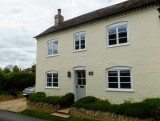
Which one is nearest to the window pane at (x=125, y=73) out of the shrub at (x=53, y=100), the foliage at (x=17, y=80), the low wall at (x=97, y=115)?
the low wall at (x=97, y=115)

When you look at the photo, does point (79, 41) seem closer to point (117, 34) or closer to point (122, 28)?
point (117, 34)

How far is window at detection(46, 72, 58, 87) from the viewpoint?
66.8 ft

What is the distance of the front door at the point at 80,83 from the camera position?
712 inches

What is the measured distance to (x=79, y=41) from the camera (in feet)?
60.1

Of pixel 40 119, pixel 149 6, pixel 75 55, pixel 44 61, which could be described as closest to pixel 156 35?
pixel 149 6

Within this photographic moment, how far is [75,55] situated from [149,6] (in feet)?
23.8

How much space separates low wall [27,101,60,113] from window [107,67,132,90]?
444 centimetres

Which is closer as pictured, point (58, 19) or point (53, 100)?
point (53, 100)

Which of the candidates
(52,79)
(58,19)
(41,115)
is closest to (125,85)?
(41,115)

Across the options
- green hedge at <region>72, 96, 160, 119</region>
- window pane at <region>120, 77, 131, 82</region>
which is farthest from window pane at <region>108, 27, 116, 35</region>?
green hedge at <region>72, 96, 160, 119</region>

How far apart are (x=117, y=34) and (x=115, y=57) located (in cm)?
163

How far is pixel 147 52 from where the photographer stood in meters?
13.8

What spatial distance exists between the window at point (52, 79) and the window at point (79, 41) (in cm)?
355

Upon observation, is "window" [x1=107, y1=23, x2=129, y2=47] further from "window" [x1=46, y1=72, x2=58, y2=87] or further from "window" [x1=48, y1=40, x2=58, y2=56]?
"window" [x1=46, y1=72, x2=58, y2=87]
